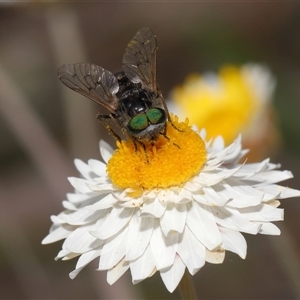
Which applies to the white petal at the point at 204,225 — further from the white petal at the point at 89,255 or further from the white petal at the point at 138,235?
the white petal at the point at 89,255

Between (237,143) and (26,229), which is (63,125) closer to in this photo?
(26,229)

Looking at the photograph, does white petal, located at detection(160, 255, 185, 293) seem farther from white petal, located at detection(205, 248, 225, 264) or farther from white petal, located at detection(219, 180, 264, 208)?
white petal, located at detection(219, 180, 264, 208)

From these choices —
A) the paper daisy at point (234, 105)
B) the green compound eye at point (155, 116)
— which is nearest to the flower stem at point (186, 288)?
the green compound eye at point (155, 116)

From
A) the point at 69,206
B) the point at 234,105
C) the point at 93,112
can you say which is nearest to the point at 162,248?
the point at 69,206

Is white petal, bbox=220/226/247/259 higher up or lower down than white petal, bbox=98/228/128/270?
lower down

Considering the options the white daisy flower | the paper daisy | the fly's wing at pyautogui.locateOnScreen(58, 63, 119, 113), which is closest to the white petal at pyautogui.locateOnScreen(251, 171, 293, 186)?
the white daisy flower
